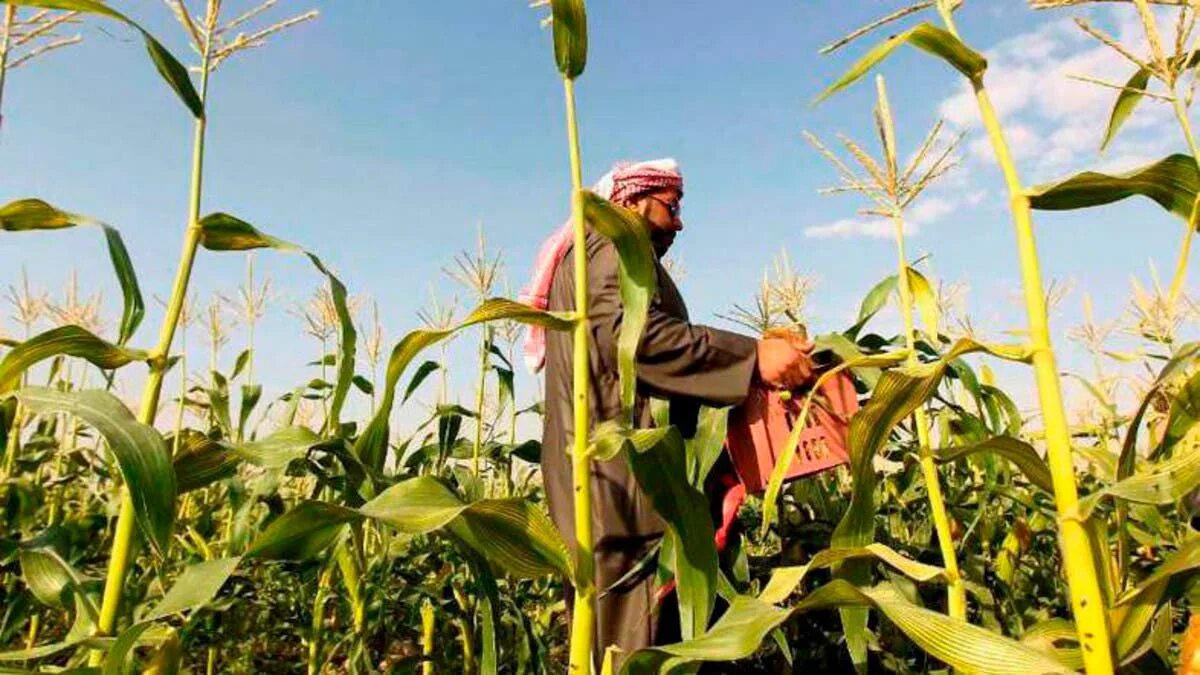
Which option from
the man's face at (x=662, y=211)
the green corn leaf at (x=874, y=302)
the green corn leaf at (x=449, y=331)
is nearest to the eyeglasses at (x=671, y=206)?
the man's face at (x=662, y=211)

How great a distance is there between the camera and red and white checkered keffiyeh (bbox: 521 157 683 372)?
9.43ft

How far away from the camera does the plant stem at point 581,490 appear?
1397 mm

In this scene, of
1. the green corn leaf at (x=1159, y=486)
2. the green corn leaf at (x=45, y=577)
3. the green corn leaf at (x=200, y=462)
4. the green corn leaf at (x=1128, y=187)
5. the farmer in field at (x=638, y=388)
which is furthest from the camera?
the farmer in field at (x=638, y=388)

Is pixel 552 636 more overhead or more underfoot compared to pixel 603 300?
more underfoot

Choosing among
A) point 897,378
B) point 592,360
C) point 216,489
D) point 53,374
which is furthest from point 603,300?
point 216,489

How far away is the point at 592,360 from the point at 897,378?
1.35m

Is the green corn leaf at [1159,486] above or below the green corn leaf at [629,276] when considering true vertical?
below

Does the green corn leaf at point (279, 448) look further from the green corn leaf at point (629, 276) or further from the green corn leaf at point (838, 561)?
the green corn leaf at point (838, 561)

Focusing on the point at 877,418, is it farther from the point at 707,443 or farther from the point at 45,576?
the point at 45,576

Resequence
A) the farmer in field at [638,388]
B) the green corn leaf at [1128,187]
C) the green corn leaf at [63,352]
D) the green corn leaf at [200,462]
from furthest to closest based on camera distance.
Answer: the farmer in field at [638,388] → the green corn leaf at [200,462] → the green corn leaf at [63,352] → the green corn leaf at [1128,187]

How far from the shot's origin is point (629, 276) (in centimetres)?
159

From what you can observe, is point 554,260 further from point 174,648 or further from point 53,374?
point 53,374

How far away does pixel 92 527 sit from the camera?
340 centimetres

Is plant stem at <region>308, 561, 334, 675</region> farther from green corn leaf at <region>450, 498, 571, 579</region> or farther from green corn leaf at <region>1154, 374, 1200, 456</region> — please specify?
green corn leaf at <region>1154, 374, 1200, 456</region>
